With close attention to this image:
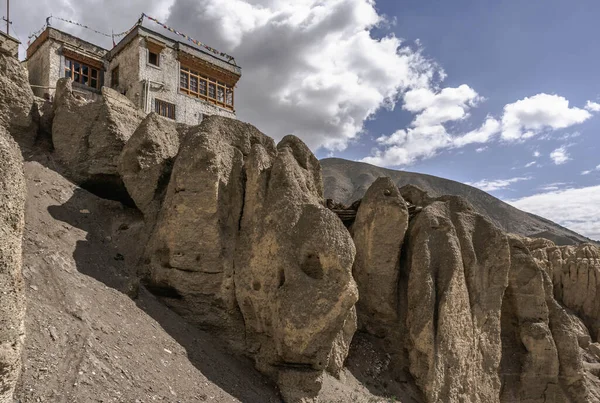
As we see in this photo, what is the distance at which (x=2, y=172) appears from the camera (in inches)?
166

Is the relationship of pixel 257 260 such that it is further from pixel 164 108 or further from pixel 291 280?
pixel 164 108

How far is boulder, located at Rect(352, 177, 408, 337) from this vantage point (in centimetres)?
1035

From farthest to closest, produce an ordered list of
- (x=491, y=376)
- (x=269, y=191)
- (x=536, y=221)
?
(x=536, y=221)
(x=491, y=376)
(x=269, y=191)

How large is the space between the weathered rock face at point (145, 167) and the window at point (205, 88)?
39.8ft

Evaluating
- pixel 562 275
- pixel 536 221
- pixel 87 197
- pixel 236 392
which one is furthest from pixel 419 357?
pixel 536 221

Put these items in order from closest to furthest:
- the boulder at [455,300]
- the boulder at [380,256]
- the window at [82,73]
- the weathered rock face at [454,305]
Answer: the boulder at [455,300] < the weathered rock face at [454,305] < the boulder at [380,256] < the window at [82,73]

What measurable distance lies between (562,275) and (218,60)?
73.0 ft

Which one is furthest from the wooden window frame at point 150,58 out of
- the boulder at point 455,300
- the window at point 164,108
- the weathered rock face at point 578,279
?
the weathered rock face at point 578,279

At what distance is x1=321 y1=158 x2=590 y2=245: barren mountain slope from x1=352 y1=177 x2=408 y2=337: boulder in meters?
53.2

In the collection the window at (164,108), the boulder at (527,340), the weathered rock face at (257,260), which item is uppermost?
the window at (164,108)

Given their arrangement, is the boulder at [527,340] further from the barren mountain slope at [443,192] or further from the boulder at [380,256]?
the barren mountain slope at [443,192]

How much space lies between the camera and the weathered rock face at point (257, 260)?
7.36 m

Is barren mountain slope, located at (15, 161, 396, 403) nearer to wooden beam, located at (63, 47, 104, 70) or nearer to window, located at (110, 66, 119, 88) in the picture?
wooden beam, located at (63, 47, 104, 70)

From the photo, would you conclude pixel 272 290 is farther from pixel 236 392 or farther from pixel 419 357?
pixel 419 357
